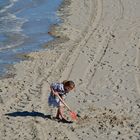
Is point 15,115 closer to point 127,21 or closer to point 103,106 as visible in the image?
point 103,106

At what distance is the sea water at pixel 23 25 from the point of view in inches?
784

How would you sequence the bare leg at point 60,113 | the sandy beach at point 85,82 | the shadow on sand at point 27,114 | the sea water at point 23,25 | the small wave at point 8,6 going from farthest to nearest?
1. the small wave at point 8,6
2. the sea water at point 23,25
3. the shadow on sand at point 27,114
4. the bare leg at point 60,113
5. the sandy beach at point 85,82

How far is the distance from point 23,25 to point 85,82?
26.8 ft

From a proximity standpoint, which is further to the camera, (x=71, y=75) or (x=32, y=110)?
(x=71, y=75)

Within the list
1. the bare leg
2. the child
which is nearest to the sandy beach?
the bare leg

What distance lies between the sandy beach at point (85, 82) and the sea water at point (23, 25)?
612 mm

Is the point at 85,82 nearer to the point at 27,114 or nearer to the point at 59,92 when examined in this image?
the point at 27,114

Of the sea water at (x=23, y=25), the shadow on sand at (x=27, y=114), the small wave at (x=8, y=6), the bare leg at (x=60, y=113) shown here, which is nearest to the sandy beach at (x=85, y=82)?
the shadow on sand at (x=27, y=114)

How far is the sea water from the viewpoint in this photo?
19922 millimetres

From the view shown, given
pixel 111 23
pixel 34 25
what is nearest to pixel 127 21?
pixel 111 23

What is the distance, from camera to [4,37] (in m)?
22.0

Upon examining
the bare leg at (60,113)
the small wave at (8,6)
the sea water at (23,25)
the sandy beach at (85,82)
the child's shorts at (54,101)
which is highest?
the child's shorts at (54,101)

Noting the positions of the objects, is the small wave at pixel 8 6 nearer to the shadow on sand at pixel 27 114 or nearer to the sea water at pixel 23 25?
the sea water at pixel 23 25

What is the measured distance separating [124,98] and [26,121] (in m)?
3.02
